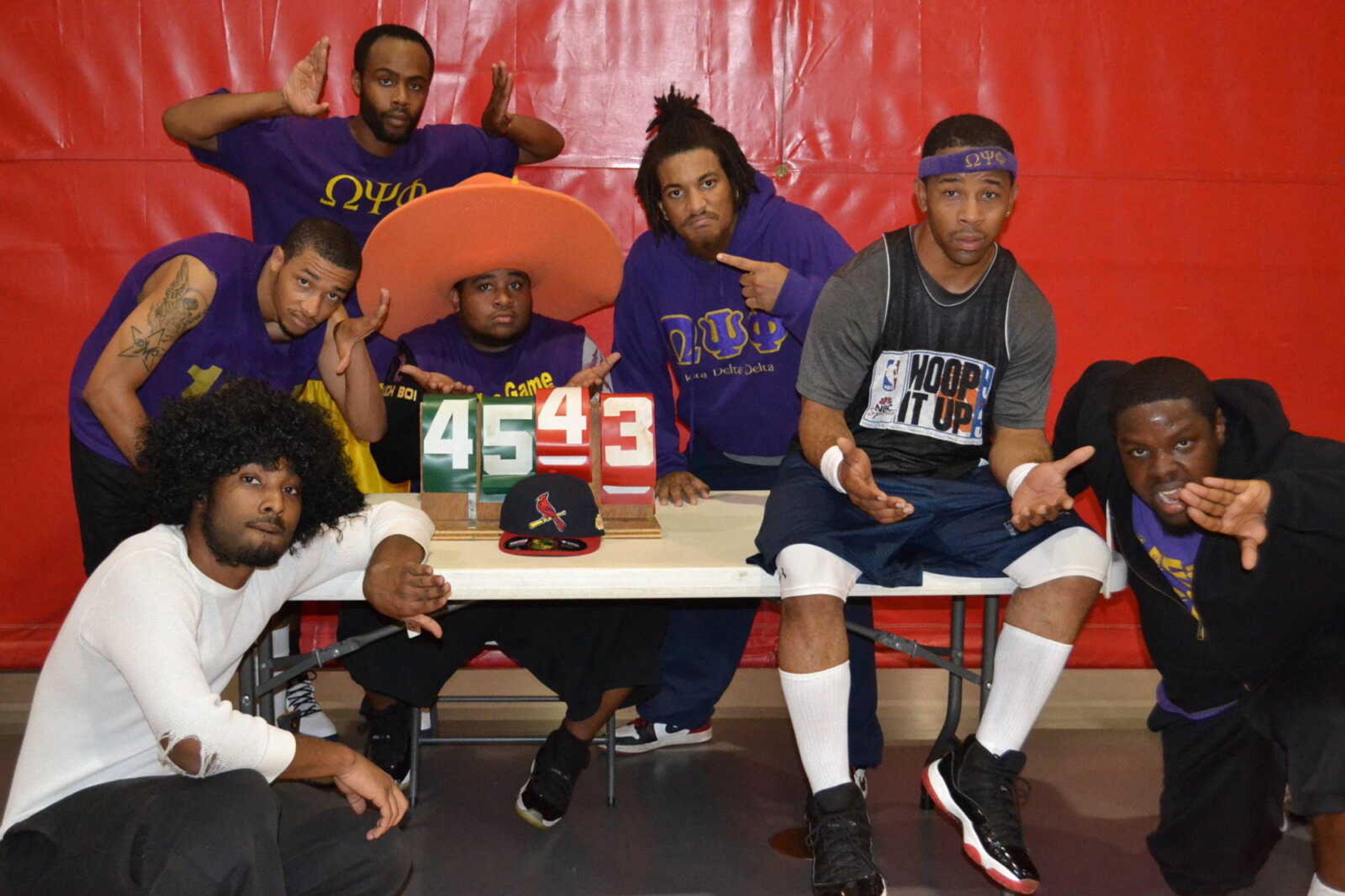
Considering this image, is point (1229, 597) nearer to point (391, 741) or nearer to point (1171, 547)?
point (1171, 547)

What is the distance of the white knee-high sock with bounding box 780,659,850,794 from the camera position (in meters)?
2.49

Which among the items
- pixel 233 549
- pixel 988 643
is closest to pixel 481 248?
pixel 233 549

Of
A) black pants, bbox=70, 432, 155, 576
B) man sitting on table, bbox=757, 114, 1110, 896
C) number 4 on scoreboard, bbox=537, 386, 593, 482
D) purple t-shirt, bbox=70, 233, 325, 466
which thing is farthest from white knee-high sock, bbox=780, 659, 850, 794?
black pants, bbox=70, 432, 155, 576

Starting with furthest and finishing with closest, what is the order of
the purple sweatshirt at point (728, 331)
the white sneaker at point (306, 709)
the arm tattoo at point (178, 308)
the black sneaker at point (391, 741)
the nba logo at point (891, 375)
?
the white sneaker at point (306, 709)
the purple sweatshirt at point (728, 331)
the black sneaker at point (391, 741)
the arm tattoo at point (178, 308)
the nba logo at point (891, 375)

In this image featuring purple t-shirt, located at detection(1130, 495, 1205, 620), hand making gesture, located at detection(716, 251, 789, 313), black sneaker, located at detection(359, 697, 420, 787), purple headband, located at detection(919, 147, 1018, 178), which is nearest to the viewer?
purple t-shirt, located at detection(1130, 495, 1205, 620)

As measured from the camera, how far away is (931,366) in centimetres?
276

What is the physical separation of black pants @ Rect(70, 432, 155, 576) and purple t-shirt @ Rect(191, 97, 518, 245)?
2.91 feet

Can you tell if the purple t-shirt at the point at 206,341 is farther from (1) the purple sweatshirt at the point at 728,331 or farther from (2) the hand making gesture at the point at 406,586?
(1) the purple sweatshirt at the point at 728,331

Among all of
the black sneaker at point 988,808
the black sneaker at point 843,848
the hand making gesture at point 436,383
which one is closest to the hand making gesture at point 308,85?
the hand making gesture at point 436,383

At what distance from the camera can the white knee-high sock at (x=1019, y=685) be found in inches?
99.0

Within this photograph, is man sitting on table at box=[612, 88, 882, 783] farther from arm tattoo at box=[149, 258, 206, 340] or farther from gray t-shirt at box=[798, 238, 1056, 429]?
arm tattoo at box=[149, 258, 206, 340]

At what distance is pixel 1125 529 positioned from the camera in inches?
104

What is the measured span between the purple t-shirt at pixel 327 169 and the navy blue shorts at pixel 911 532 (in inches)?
64.3

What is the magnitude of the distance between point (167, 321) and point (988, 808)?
2234 millimetres
